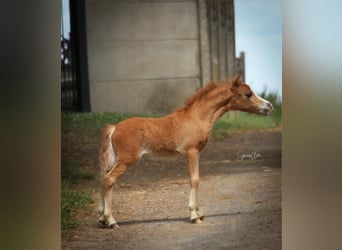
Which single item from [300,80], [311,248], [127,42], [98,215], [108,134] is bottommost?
[311,248]

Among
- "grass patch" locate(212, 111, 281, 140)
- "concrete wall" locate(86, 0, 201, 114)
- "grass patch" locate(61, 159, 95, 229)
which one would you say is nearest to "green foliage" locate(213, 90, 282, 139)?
"grass patch" locate(212, 111, 281, 140)

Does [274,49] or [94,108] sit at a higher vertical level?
[274,49]

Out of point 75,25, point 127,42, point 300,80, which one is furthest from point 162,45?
point 300,80

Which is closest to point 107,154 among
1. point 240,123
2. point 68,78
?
point 68,78

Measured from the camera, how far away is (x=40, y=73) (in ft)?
10.8

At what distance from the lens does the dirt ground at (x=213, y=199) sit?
3.30 meters

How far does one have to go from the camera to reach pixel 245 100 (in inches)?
131

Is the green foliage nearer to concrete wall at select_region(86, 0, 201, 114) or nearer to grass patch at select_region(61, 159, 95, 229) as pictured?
concrete wall at select_region(86, 0, 201, 114)

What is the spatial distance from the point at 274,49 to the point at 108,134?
891 millimetres

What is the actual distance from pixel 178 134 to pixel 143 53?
0.42 m

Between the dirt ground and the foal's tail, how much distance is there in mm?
62

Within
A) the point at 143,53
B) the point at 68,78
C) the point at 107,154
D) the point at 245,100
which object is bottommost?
the point at 107,154

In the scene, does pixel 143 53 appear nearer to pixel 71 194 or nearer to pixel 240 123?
pixel 240 123

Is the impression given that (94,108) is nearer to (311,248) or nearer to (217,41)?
(217,41)
